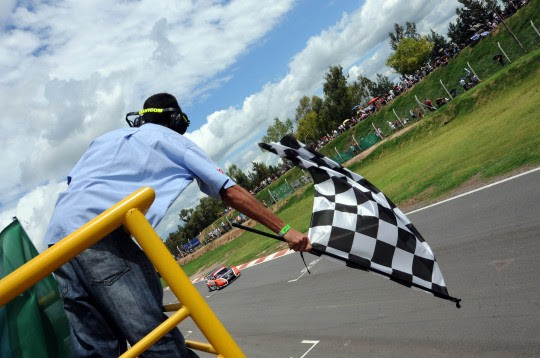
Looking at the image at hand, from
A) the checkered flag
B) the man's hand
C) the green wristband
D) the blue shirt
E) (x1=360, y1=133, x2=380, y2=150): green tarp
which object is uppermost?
the blue shirt

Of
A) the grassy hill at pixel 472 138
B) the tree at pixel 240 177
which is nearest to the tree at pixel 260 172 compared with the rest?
the tree at pixel 240 177

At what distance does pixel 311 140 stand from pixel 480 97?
47687 millimetres

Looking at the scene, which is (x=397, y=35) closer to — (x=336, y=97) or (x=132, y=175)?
(x=336, y=97)

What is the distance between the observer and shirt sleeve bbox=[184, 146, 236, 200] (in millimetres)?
2152

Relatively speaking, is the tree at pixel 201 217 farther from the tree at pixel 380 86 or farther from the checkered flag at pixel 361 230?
the checkered flag at pixel 361 230

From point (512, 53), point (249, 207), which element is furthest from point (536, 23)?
point (249, 207)

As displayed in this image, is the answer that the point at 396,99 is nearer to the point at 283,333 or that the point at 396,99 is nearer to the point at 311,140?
the point at 311,140

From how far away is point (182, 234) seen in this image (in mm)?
74938

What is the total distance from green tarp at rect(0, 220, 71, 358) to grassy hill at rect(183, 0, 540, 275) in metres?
11.6

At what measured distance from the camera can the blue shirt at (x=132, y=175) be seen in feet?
6.69

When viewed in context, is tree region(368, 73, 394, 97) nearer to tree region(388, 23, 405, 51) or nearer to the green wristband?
tree region(388, 23, 405, 51)

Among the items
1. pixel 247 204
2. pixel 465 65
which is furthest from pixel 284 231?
pixel 465 65

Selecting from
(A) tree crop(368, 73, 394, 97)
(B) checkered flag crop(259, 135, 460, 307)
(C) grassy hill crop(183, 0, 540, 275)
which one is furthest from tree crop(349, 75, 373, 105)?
(B) checkered flag crop(259, 135, 460, 307)

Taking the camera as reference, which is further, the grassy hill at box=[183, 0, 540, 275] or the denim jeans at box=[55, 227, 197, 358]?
the grassy hill at box=[183, 0, 540, 275]
